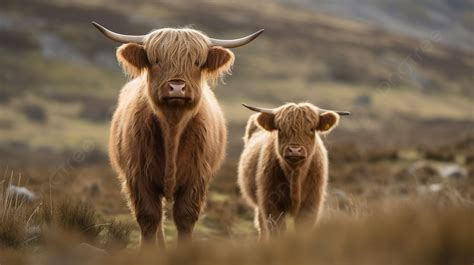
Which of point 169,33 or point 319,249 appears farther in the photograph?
point 169,33

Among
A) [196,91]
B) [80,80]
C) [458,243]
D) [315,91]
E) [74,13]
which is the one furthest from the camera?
[74,13]

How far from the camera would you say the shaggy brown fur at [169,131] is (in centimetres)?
540

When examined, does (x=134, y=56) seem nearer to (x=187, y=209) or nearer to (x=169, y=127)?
(x=169, y=127)

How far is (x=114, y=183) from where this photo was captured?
12.8m

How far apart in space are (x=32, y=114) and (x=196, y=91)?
1250 inches

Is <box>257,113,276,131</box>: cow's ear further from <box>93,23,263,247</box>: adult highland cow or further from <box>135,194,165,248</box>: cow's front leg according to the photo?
<box>135,194,165,248</box>: cow's front leg

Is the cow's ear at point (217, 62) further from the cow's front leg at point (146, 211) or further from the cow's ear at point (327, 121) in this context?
the cow's ear at point (327, 121)

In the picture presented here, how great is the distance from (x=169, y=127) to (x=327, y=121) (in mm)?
1907

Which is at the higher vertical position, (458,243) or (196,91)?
(458,243)

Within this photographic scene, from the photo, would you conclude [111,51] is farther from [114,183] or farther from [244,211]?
[244,211]

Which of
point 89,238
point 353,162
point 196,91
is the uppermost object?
point 196,91

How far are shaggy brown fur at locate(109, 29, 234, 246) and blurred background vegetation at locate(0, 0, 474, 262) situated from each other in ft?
3.78

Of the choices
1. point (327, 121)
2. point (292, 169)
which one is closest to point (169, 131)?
point (292, 169)

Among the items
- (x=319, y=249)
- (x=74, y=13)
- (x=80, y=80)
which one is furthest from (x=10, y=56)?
(x=319, y=249)
